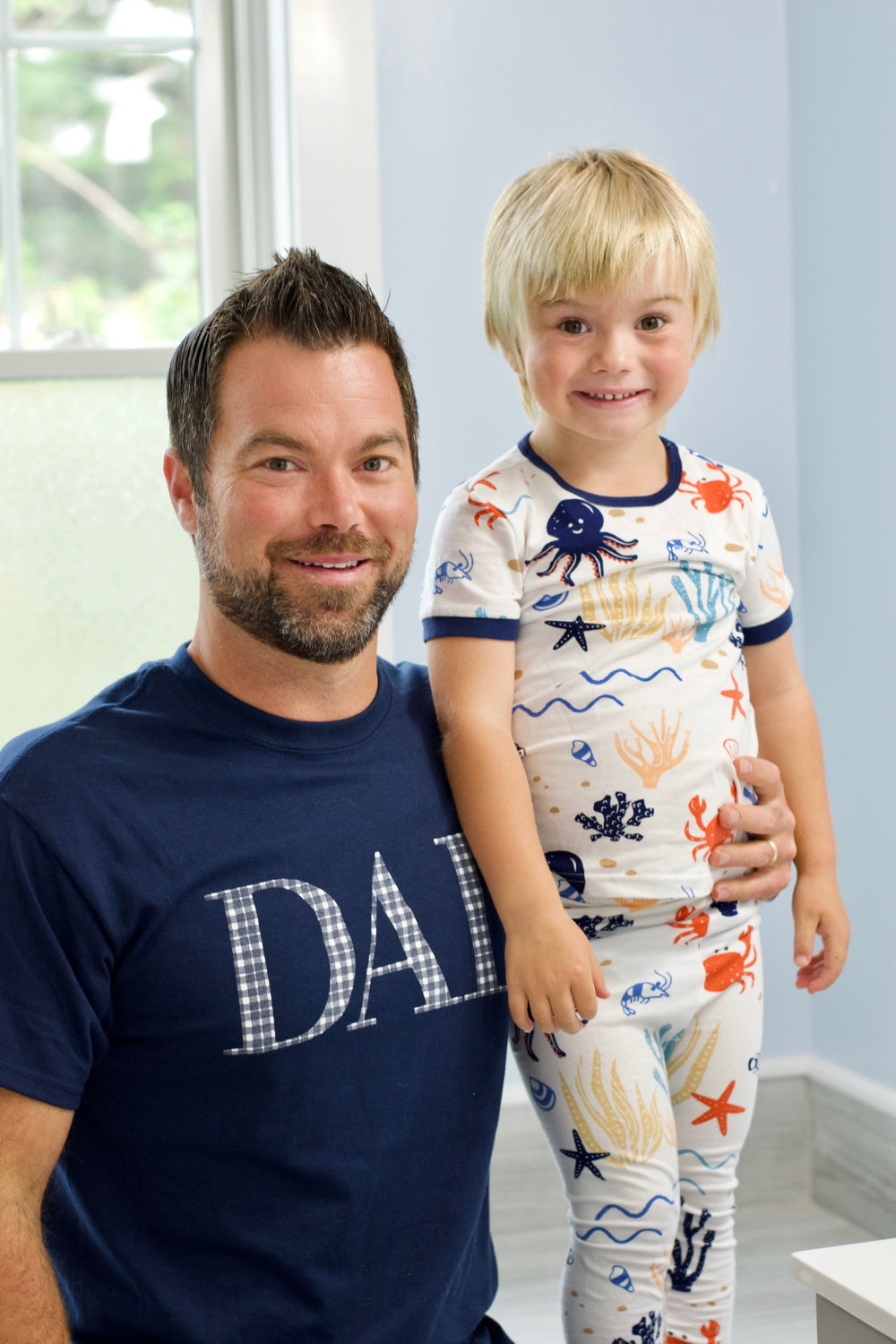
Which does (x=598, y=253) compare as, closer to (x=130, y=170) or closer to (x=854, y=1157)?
(x=130, y=170)

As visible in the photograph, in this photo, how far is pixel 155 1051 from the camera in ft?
3.27

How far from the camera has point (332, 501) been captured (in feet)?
3.52

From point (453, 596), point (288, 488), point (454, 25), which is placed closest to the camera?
point (288, 488)

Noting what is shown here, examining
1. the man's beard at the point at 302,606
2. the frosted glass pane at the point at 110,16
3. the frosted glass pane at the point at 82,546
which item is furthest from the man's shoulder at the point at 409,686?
the frosted glass pane at the point at 110,16

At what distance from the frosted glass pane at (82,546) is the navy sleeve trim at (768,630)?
0.95 metres

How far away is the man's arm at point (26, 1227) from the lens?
3.01 ft

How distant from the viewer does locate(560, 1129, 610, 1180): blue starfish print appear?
1199 mm

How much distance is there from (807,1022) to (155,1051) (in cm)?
147

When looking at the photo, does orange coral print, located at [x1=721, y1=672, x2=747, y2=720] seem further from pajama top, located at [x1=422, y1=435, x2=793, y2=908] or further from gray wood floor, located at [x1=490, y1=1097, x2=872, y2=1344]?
gray wood floor, located at [x1=490, y1=1097, x2=872, y2=1344]

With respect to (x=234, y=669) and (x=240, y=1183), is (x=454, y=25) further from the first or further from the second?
(x=240, y=1183)

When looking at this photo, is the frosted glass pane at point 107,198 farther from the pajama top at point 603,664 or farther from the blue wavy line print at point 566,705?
the blue wavy line print at point 566,705

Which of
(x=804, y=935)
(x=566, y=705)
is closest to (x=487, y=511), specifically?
(x=566, y=705)

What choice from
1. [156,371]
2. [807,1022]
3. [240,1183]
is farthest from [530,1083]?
[156,371]

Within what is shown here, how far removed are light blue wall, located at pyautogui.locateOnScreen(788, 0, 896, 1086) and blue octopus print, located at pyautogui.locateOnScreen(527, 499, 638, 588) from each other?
33.5 inches
